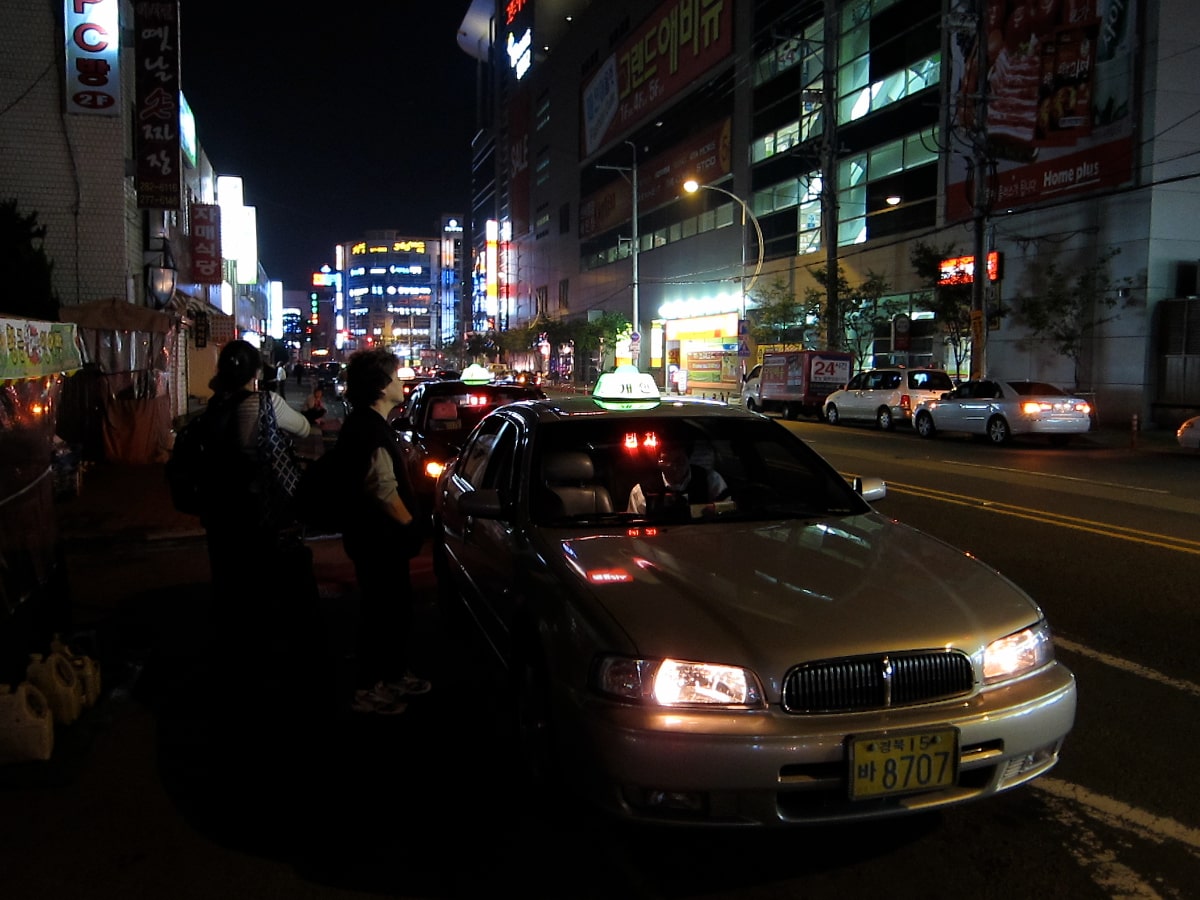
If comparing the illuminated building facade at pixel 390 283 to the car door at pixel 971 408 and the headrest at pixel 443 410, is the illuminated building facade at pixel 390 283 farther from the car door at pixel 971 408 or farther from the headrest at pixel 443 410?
the headrest at pixel 443 410

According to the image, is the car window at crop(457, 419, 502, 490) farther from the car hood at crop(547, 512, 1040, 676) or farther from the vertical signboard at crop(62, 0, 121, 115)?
the vertical signboard at crop(62, 0, 121, 115)

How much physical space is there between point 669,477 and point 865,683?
2.49 meters

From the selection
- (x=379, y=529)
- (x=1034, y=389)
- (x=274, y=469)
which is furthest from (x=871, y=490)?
(x=1034, y=389)

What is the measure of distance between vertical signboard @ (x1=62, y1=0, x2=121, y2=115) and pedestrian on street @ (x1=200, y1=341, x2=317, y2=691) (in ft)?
50.8

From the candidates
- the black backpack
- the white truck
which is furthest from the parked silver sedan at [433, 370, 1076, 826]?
the white truck

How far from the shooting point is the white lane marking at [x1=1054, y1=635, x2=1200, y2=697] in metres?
5.09

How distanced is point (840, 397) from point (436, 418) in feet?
64.5

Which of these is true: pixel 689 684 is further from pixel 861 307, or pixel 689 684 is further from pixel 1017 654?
pixel 861 307

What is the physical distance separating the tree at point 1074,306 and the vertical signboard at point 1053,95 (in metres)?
2.21

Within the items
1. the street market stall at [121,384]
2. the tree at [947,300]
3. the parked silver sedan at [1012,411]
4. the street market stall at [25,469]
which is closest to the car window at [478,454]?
the street market stall at [25,469]

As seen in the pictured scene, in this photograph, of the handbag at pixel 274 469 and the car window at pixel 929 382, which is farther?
the car window at pixel 929 382

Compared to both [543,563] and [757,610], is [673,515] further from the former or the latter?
[757,610]

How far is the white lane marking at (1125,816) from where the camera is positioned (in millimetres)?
3488

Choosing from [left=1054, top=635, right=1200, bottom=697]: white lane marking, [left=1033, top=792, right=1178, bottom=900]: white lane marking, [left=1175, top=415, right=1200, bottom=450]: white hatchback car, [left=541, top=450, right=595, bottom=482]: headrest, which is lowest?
[left=1033, top=792, right=1178, bottom=900]: white lane marking
